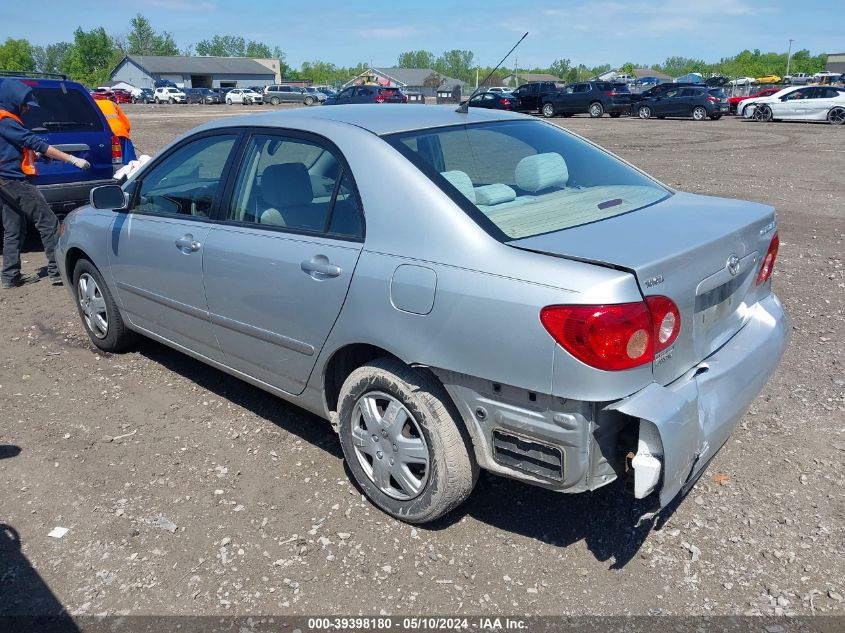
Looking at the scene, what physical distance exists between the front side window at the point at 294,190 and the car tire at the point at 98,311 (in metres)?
1.72

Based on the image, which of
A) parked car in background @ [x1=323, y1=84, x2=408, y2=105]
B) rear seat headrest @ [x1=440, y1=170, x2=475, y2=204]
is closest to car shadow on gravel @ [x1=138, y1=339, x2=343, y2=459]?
rear seat headrest @ [x1=440, y1=170, x2=475, y2=204]

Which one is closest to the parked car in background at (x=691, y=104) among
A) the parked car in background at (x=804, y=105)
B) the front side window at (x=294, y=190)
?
the parked car in background at (x=804, y=105)

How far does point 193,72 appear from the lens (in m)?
107

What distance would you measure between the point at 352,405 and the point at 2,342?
3829mm

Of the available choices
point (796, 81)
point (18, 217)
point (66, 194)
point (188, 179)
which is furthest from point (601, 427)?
point (796, 81)

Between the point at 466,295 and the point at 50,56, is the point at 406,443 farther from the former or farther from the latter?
the point at 50,56

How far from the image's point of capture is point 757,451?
3797mm

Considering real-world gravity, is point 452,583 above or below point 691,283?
below

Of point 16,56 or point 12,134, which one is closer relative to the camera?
point 12,134

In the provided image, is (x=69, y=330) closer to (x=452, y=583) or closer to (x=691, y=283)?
(x=452, y=583)

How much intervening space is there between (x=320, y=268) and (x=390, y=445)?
846 mm

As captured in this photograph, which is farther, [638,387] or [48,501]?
[48,501]

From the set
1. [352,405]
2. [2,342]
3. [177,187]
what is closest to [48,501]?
[352,405]

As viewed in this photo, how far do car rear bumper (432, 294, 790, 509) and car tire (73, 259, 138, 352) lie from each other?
3104mm
